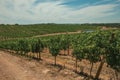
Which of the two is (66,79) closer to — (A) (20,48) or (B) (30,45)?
(B) (30,45)

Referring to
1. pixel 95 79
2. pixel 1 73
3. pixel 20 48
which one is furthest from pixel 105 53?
pixel 20 48

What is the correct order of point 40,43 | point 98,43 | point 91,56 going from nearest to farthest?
point 98,43 → point 91,56 → point 40,43

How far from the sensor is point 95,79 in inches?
1177

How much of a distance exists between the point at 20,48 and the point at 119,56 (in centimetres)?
4463

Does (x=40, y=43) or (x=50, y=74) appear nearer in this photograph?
(x=50, y=74)

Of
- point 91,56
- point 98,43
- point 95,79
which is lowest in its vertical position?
point 95,79

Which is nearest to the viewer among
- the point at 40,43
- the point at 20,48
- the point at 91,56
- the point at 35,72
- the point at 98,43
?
the point at 98,43

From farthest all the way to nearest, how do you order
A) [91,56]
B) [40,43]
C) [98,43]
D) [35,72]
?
1. [40,43]
2. [35,72]
3. [91,56]
4. [98,43]

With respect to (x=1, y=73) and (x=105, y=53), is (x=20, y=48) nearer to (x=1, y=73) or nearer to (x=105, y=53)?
(x=1, y=73)

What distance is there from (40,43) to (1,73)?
2405 centimetres

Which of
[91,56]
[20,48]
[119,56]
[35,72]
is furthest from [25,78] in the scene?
[20,48]

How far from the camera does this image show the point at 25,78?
2791cm

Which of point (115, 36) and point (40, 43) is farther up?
point (115, 36)

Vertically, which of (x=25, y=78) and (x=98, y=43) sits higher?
(x=98, y=43)
